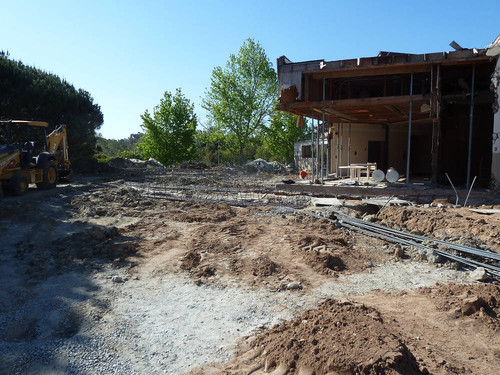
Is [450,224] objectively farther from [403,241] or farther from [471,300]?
[471,300]

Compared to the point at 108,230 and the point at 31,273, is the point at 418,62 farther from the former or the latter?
the point at 31,273

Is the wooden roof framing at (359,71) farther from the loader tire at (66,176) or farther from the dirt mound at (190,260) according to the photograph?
the loader tire at (66,176)

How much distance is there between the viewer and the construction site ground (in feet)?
10.6

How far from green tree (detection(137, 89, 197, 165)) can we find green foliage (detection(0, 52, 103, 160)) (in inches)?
265

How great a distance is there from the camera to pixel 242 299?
15.5 feet

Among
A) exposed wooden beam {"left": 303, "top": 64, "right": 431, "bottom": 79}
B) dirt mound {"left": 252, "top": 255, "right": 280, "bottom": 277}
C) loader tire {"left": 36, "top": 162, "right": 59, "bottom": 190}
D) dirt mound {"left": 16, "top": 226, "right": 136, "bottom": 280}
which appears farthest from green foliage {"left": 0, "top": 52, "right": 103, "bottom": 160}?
dirt mound {"left": 252, "top": 255, "right": 280, "bottom": 277}

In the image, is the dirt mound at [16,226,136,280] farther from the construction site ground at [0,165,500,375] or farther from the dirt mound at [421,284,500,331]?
the dirt mound at [421,284,500,331]

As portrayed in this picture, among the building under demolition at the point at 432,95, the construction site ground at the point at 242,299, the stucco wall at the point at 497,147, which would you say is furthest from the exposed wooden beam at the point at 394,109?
the construction site ground at the point at 242,299

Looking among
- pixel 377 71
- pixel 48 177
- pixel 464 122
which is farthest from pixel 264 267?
pixel 464 122

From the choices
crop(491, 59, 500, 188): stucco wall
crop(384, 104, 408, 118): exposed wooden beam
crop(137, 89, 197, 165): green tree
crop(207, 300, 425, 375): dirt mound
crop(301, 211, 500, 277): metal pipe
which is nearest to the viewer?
crop(207, 300, 425, 375): dirt mound

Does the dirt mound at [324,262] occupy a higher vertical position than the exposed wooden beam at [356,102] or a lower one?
lower

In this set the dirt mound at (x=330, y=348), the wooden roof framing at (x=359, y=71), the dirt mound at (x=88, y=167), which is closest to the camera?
the dirt mound at (x=330, y=348)

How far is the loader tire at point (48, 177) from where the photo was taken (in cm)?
1462

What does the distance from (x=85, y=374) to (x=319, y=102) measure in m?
12.3
